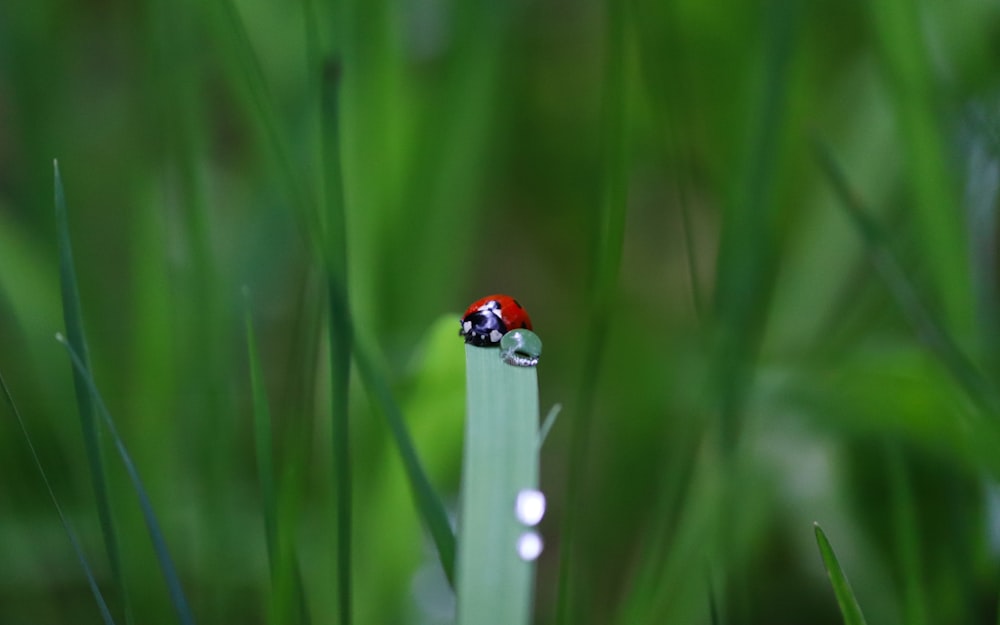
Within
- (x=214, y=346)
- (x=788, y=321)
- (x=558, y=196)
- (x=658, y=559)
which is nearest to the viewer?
(x=658, y=559)

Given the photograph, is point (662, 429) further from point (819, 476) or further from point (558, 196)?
point (558, 196)

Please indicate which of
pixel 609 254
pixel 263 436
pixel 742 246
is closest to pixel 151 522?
pixel 263 436

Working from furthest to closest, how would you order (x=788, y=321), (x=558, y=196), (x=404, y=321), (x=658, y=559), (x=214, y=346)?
(x=558, y=196) → (x=788, y=321) → (x=404, y=321) → (x=214, y=346) → (x=658, y=559)

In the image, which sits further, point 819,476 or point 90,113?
point 90,113

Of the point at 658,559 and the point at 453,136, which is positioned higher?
the point at 453,136

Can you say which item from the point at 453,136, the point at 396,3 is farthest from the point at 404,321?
the point at 396,3

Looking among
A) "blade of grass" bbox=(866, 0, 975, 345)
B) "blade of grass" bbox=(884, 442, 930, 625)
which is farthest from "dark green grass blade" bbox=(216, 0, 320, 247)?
"blade of grass" bbox=(866, 0, 975, 345)

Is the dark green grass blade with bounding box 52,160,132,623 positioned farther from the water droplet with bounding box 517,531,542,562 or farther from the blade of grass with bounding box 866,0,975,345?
the blade of grass with bounding box 866,0,975,345
